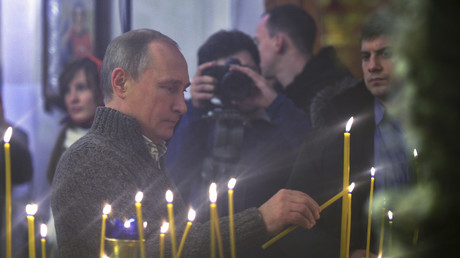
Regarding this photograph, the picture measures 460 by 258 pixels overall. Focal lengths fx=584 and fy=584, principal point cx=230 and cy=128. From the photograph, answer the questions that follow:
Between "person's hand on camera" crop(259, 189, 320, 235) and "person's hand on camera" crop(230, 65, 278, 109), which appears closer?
"person's hand on camera" crop(259, 189, 320, 235)

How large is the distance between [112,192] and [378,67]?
28.0 inches

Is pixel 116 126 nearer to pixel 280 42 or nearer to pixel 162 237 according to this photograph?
pixel 162 237

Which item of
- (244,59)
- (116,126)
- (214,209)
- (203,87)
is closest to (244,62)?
(244,59)

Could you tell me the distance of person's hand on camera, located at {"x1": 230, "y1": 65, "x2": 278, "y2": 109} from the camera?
57.1 inches

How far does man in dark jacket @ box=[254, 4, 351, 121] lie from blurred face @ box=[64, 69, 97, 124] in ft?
1.50

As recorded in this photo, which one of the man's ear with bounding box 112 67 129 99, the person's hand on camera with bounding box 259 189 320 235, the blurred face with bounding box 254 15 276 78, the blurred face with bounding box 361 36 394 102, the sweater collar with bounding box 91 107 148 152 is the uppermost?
the blurred face with bounding box 254 15 276 78

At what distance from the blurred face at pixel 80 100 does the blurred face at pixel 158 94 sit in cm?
47

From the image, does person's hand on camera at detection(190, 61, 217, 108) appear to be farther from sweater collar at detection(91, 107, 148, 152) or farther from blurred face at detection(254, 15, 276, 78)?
sweater collar at detection(91, 107, 148, 152)

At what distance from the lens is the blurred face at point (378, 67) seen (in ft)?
4.42

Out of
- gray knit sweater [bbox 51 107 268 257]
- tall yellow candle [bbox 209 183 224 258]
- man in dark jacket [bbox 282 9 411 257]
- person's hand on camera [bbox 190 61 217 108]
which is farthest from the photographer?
person's hand on camera [bbox 190 61 217 108]

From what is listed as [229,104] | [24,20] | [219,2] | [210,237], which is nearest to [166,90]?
[210,237]

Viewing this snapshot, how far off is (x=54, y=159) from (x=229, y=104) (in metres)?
0.54

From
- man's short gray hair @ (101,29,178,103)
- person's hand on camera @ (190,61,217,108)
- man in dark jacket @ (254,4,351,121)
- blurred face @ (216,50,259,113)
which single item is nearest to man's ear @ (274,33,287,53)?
man in dark jacket @ (254,4,351,121)

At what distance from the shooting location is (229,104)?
143 cm
